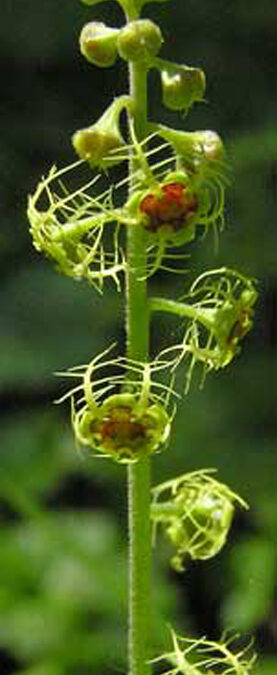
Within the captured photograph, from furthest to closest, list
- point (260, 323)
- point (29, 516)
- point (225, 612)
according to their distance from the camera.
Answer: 1. point (260, 323)
2. point (225, 612)
3. point (29, 516)

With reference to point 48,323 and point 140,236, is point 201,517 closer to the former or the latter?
point 140,236

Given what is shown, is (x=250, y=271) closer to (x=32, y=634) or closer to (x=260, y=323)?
(x=260, y=323)

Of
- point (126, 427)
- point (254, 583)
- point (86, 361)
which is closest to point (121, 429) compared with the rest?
point (126, 427)

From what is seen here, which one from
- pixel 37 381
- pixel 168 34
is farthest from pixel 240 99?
pixel 37 381

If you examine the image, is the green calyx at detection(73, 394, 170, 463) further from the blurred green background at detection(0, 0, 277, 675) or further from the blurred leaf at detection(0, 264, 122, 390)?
the blurred leaf at detection(0, 264, 122, 390)

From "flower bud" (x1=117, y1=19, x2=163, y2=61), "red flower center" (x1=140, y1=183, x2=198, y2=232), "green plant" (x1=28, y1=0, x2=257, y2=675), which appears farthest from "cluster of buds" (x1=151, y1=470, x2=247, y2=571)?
"flower bud" (x1=117, y1=19, x2=163, y2=61)
